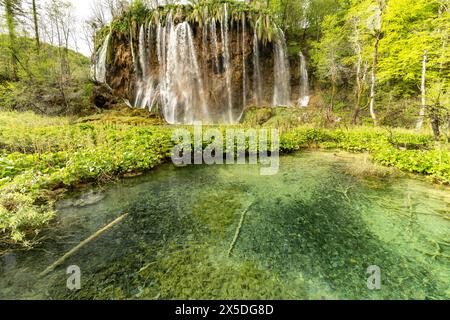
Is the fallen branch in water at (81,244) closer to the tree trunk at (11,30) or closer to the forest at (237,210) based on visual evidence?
the forest at (237,210)

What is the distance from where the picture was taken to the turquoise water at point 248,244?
202 cm

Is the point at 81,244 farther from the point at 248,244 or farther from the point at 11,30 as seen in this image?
the point at 11,30

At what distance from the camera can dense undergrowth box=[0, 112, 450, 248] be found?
2861mm

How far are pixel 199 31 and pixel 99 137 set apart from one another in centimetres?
1460

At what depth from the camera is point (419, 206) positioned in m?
3.72

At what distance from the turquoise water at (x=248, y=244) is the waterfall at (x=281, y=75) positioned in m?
15.8

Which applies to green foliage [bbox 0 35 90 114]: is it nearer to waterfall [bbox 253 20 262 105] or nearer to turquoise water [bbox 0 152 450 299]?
waterfall [bbox 253 20 262 105]

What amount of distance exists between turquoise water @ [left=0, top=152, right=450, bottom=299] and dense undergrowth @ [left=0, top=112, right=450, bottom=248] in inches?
14.9

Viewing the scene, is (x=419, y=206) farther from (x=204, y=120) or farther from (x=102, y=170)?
(x=204, y=120)

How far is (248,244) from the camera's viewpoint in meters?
2.71

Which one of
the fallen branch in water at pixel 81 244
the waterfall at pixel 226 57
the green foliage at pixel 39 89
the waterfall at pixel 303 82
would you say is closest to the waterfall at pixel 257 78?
the waterfall at pixel 226 57

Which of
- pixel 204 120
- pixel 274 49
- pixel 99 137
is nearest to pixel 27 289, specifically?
pixel 99 137

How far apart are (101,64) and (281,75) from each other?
57.9 feet

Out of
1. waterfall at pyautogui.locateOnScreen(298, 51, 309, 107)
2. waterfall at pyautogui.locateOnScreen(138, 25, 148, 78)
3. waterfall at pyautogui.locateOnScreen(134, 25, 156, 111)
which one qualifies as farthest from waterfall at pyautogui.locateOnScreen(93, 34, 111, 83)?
waterfall at pyautogui.locateOnScreen(298, 51, 309, 107)
